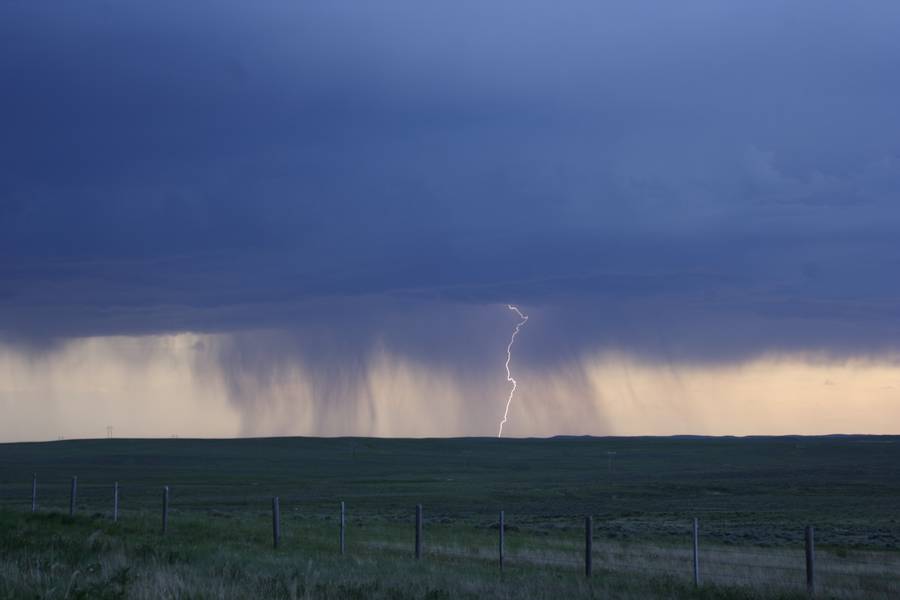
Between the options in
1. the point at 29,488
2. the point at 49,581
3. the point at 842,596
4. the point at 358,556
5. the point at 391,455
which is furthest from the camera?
the point at 391,455

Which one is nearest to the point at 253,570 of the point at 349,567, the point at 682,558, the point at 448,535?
the point at 349,567

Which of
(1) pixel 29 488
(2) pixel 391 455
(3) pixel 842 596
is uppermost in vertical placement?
(2) pixel 391 455

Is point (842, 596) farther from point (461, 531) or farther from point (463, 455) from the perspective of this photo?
point (463, 455)

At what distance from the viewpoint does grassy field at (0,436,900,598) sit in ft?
49.9

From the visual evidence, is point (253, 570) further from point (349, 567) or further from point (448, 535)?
point (448, 535)

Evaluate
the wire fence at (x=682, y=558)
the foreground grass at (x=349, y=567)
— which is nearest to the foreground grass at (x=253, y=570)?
the foreground grass at (x=349, y=567)

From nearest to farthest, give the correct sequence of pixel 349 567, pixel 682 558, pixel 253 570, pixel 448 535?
pixel 253 570 < pixel 349 567 < pixel 682 558 < pixel 448 535

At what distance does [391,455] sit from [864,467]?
73707 millimetres

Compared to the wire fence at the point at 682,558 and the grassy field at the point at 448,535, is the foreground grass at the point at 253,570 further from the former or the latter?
the wire fence at the point at 682,558

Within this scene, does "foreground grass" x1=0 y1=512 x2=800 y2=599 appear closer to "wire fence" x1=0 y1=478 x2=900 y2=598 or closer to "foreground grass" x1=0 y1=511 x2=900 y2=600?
"foreground grass" x1=0 y1=511 x2=900 y2=600

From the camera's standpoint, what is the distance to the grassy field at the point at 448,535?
15.2 m

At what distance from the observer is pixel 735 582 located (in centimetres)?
1870

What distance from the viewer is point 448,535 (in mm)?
31781

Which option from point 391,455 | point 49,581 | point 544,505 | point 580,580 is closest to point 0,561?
point 49,581
